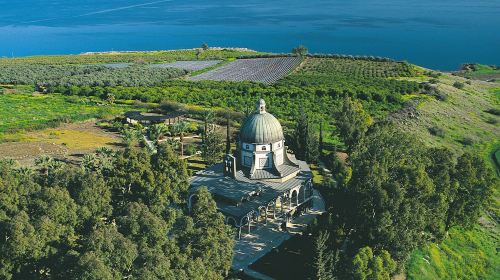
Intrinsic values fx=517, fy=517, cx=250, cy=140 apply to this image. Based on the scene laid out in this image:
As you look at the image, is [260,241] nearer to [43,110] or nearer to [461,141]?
[461,141]

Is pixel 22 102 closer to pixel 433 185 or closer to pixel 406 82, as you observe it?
pixel 406 82

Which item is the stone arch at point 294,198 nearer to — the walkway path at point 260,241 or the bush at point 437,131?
the walkway path at point 260,241

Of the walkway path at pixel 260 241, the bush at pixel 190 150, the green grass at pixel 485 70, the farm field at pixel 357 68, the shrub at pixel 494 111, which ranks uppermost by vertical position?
the farm field at pixel 357 68

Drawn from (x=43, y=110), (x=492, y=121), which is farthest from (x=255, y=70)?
(x=492, y=121)

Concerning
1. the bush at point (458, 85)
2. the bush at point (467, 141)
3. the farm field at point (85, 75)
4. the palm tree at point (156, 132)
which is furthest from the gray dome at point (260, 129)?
the bush at point (458, 85)

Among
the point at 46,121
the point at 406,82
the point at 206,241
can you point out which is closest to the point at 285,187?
the point at 206,241

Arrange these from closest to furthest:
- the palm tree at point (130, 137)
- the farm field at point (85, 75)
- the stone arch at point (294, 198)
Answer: the stone arch at point (294, 198), the palm tree at point (130, 137), the farm field at point (85, 75)
